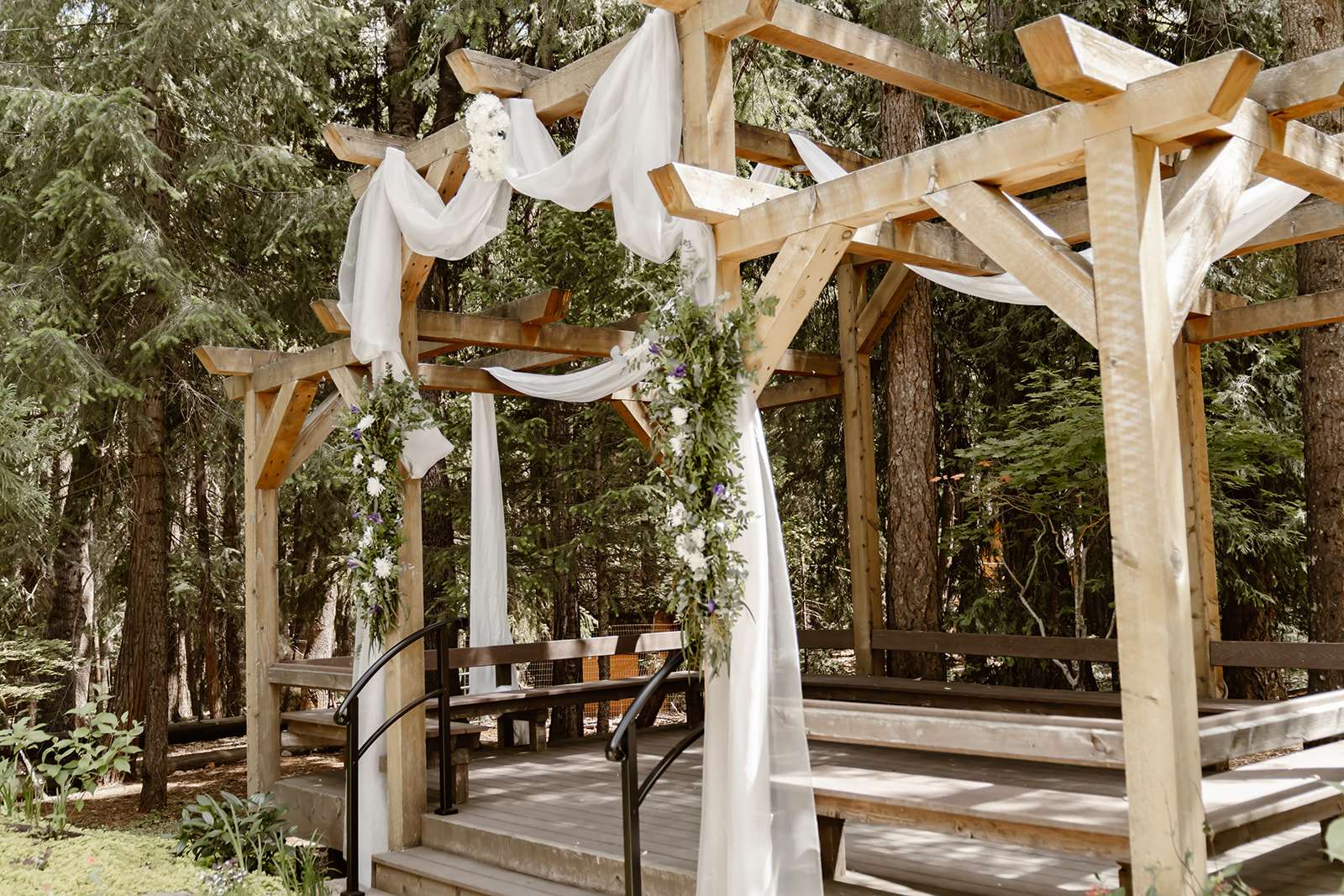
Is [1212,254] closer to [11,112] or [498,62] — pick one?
[498,62]

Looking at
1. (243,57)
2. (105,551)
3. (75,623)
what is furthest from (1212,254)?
(105,551)

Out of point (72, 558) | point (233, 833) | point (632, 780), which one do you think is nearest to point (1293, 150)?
point (632, 780)

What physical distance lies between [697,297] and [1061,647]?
3538mm

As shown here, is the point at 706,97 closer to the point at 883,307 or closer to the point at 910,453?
the point at 883,307

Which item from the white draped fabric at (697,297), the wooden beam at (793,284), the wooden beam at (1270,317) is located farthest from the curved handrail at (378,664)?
the wooden beam at (1270,317)

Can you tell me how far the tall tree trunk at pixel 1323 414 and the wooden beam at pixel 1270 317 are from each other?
0.63 meters

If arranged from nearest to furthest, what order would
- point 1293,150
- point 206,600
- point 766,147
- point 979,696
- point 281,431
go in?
point 1293,150 → point 766,147 → point 979,696 → point 281,431 → point 206,600

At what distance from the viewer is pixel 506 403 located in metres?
10.7

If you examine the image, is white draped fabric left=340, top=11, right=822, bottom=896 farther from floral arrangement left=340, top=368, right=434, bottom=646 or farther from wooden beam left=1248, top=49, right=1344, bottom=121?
wooden beam left=1248, top=49, right=1344, bottom=121

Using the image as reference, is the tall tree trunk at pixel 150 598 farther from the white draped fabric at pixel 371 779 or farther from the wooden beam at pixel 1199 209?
the wooden beam at pixel 1199 209

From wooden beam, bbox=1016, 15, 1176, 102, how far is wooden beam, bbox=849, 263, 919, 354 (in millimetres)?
4280

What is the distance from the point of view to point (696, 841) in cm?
459

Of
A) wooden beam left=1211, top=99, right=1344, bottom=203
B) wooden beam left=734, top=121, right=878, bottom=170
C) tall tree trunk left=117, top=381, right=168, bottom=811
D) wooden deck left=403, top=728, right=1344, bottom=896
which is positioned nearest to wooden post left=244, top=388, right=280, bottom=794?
wooden deck left=403, top=728, right=1344, bottom=896

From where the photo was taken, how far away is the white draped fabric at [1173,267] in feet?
10.8
